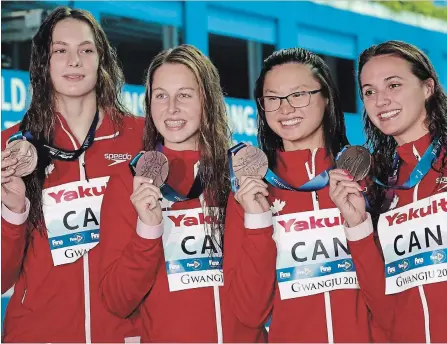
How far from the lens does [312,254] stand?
2.89 metres

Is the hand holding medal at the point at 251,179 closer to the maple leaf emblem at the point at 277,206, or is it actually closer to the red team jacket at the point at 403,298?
the maple leaf emblem at the point at 277,206

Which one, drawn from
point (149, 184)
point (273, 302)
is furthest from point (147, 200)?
point (273, 302)

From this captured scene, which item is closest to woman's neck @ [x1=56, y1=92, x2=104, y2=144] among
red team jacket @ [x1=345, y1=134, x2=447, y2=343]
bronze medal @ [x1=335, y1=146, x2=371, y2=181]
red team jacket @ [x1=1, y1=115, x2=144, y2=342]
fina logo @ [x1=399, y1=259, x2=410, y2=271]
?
red team jacket @ [x1=1, y1=115, x2=144, y2=342]

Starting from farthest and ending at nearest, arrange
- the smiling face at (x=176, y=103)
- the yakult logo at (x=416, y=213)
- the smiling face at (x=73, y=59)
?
1. the smiling face at (x=73, y=59)
2. the smiling face at (x=176, y=103)
3. the yakult logo at (x=416, y=213)

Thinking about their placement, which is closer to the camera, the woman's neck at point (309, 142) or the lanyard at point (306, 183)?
the lanyard at point (306, 183)

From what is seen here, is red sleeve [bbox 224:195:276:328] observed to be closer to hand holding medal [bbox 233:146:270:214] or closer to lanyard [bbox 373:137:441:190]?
hand holding medal [bbox 233:146:270:214]

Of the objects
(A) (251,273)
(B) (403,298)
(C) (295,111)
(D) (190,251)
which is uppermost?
(C) (295,111)

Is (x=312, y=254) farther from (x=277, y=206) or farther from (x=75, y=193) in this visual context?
(x=75, y=193)

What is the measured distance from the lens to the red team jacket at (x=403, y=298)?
274cm

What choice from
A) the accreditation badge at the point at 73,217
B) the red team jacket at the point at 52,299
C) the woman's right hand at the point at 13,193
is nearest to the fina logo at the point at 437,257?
the red team jacket at the point at 52,299

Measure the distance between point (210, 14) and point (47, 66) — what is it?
3618 millimetres

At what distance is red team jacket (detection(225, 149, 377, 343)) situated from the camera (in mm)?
2766

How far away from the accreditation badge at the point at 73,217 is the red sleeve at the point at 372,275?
0.98m

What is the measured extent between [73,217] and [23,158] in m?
0.31
